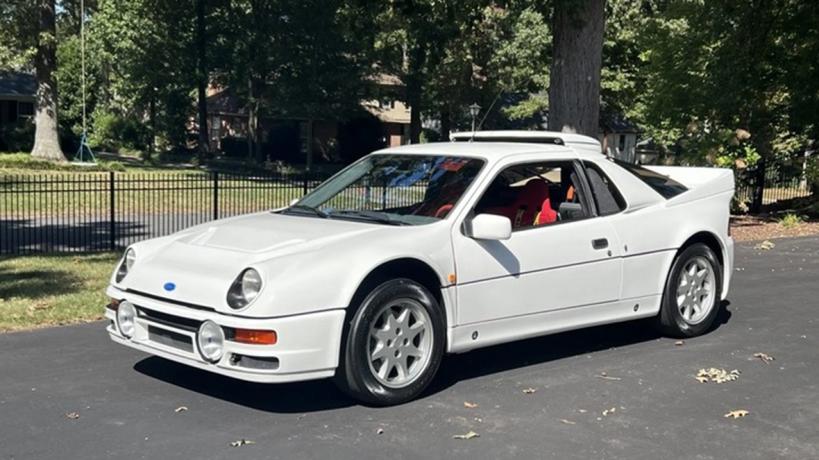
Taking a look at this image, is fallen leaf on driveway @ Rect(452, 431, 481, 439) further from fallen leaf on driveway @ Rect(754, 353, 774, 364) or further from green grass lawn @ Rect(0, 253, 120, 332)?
green grass lawn @ Rect(0, 253, 120, 332)

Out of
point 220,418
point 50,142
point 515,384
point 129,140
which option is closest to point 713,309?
point 515,384

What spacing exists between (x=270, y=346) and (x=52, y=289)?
5726 millimetres

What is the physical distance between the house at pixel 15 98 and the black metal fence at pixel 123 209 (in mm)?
27441

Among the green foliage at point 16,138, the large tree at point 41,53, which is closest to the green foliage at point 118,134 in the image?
the green foliage at point 16,138

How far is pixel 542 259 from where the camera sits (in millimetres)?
6199

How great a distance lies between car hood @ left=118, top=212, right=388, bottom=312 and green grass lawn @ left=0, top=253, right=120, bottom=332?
8.45 ft

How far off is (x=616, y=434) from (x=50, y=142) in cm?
3393

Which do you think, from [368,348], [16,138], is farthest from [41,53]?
[368,348]

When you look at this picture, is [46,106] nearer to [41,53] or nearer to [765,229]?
[41,53]

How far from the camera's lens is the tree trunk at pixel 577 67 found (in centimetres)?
1320

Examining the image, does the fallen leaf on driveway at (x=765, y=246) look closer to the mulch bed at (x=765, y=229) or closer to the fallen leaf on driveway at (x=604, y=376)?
the mulch bed at (x=765, y=229)

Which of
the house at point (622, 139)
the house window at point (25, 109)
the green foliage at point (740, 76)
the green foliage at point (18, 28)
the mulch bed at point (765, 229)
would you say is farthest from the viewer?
the house at point (622, 139)

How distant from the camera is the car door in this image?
5.84 metres

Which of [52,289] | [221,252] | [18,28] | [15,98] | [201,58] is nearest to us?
[221,252]
